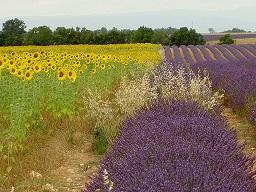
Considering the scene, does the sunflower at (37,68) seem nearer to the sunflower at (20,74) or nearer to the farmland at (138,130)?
the farmland at (138,130)

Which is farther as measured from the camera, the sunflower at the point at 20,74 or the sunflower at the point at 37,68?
the sunflower at the point at 37,68

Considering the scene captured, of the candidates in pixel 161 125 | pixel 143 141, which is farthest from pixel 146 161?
pixel 161 125

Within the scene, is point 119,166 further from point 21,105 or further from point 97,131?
point 97,131

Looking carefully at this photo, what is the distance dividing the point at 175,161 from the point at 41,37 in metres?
38.9

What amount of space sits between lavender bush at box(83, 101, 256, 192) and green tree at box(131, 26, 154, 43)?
1507 inches

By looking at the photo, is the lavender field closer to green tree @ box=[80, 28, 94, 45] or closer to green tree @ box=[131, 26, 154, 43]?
green tree @ box=[80, 28, 94, 45]

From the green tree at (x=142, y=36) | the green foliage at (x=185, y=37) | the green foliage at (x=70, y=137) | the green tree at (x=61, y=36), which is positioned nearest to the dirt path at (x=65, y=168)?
the green foliage at (x=70, y=137)

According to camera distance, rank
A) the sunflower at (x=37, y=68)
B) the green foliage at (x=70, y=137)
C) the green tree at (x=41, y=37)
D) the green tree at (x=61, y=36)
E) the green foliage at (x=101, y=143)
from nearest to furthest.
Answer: the green foliage at (x=101, y=143) < the green foliage at (x=70, y=137) < the sunflower at (x=37, y=68) < the green tree at (x=61, y=36) < the green tree at (x=41, y=37)

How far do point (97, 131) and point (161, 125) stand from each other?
225 centimetres

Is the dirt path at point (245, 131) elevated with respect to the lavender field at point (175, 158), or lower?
lower

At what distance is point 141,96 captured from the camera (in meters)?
6.35

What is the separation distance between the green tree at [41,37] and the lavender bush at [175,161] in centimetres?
3708

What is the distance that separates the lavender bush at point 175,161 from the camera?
2.62 meters

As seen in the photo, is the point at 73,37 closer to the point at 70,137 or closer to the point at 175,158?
the point at 70,137
